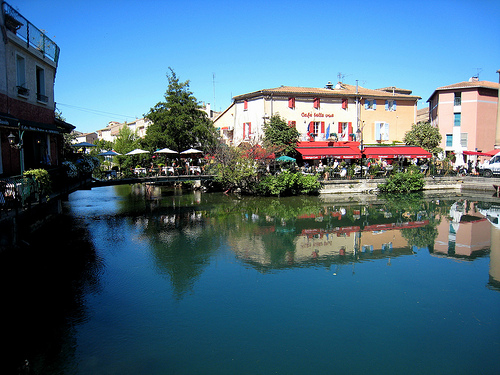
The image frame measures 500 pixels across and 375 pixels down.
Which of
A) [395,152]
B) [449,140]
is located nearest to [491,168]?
[449,140]

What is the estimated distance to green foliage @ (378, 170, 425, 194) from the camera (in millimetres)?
31531

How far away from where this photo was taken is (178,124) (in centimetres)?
3359

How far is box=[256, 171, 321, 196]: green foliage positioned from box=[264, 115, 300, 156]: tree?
3761 millimetres

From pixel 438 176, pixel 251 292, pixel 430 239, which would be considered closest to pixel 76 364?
pixel 251 292

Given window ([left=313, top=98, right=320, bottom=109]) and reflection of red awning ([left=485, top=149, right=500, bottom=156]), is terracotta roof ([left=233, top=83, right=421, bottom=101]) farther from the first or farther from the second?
reflection of red awning ([left=485, top=149, right=500, bottom=156])

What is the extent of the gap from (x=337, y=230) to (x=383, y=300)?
8.67 m

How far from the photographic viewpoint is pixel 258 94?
3506cm

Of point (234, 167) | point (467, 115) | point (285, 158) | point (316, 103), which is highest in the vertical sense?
point (316, 103)

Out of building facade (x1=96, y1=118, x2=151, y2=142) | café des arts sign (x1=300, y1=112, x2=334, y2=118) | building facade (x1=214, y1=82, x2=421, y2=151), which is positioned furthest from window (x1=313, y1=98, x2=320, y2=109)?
building facade (x1=96, y1=118, x2=151, y2=142)

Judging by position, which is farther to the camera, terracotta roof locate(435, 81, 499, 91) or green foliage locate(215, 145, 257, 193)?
terracotta roof locate(435, 81, 499, 91)

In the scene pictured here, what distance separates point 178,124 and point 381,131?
65.9 feet

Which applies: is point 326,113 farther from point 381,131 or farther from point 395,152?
point 395,152

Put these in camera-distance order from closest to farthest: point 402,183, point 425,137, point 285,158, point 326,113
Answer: point 285,158, point 402,183, point 326,113, point 425,137

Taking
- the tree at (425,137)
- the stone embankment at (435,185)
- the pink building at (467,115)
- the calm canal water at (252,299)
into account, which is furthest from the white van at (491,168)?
the calm canal water at (252,299)
